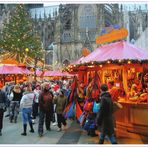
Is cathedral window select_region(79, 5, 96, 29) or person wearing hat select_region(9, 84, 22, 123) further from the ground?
cathedral window select_region(79, 5, 96, 29)

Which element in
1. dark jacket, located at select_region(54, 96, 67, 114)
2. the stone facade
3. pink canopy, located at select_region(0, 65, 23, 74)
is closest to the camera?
dark jacket, located at select_region(54, 96, 67, 114)

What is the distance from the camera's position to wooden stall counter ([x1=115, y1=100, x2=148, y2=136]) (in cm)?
1151

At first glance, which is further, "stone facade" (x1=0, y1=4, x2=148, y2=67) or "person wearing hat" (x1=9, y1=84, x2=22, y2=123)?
"stone facade" (x1=0, y1=4, x2=148, y2=67)

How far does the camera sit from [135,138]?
37.6 ft

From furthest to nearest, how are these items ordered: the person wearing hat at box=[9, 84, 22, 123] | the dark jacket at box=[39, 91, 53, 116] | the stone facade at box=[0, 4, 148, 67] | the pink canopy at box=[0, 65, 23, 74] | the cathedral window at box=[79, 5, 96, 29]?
1. the cathedral window at box=[79, 5, 96, 29]
2. the stone facade at box=[0, 4, 148, 67]
3. the pink canopy at box=[0, 65, 23, 74]
4. the person wearing hat at box=[9, 84, 22, 123]
5. the dark jacket at box=[39, 91, 53, 116]

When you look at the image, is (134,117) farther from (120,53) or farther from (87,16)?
(87,16)

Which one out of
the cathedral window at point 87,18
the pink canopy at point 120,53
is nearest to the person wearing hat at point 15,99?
the pink canopy at point 120,53

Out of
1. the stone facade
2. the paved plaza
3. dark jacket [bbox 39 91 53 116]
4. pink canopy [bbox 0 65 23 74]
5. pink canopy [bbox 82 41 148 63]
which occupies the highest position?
the stone facade

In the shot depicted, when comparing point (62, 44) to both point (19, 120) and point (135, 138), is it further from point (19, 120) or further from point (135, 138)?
point (135, 138)

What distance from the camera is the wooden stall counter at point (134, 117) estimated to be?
11.5m

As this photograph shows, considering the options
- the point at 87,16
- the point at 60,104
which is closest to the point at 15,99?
the point at 60,104

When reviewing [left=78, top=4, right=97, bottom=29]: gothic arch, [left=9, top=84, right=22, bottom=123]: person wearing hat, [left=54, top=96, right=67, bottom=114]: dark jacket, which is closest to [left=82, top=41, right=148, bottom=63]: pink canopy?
[left=54, top=96, right=67, bottom=114]: dark jacket

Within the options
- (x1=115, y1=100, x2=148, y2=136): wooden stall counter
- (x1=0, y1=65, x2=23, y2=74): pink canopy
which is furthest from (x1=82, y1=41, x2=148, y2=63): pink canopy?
(x1=0, y1=65, x2=23, y2=74): pink canopy

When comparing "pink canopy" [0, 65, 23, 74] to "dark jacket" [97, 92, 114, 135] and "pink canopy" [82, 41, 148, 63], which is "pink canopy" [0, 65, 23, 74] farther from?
"dark jacket" [97, 92, 114, 135]
